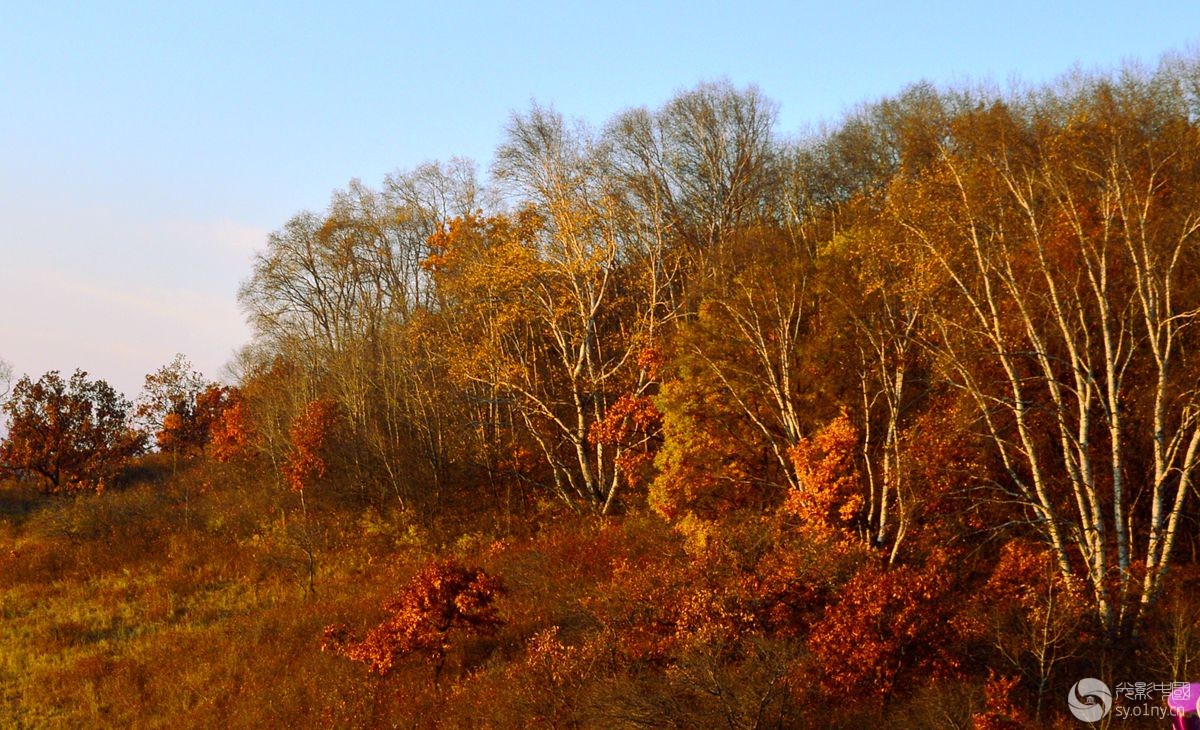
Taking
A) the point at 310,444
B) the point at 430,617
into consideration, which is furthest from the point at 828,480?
the point at 310,444

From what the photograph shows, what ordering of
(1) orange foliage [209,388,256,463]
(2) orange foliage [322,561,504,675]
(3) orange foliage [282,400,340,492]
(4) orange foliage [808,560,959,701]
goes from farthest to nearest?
(1) orange foliage [209,388,256,463], (3) orange foliage [282,400,340,492], (2) orange foliage [322,561,504,675], (4) orange foliage [808,560,959,701]

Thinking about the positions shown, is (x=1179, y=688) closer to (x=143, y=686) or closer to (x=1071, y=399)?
(x=1071, y=399)

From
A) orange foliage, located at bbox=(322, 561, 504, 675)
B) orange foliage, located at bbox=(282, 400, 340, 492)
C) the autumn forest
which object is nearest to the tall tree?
the autumn forest

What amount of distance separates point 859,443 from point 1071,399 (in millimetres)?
6168

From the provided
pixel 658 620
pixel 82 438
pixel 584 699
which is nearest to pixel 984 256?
pixel 658 620

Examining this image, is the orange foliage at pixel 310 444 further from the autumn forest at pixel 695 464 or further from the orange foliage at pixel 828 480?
the orange foliage at pixel 828 480

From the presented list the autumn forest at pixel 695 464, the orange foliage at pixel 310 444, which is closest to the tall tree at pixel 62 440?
the autumn forest at pixel 695 464

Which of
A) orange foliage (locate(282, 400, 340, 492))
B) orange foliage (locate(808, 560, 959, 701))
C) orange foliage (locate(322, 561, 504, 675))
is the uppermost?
orange foliage (locate(282, 400, 340, 492))

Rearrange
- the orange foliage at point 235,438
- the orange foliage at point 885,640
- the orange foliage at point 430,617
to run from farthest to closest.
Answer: the orange foliage at point 235,438, the orange foliage at point 430,617, the orange foliage at point 885,640

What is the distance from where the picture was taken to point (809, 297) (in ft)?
96.6

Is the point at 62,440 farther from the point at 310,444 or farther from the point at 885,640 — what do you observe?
the point at 885,640

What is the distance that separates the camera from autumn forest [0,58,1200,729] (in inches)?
731

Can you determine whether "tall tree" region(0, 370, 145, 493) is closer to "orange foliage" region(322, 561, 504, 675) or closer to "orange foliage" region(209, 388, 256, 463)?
"orange foliage" region(209, 388, 256, 463)

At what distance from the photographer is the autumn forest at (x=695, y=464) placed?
18.6m
